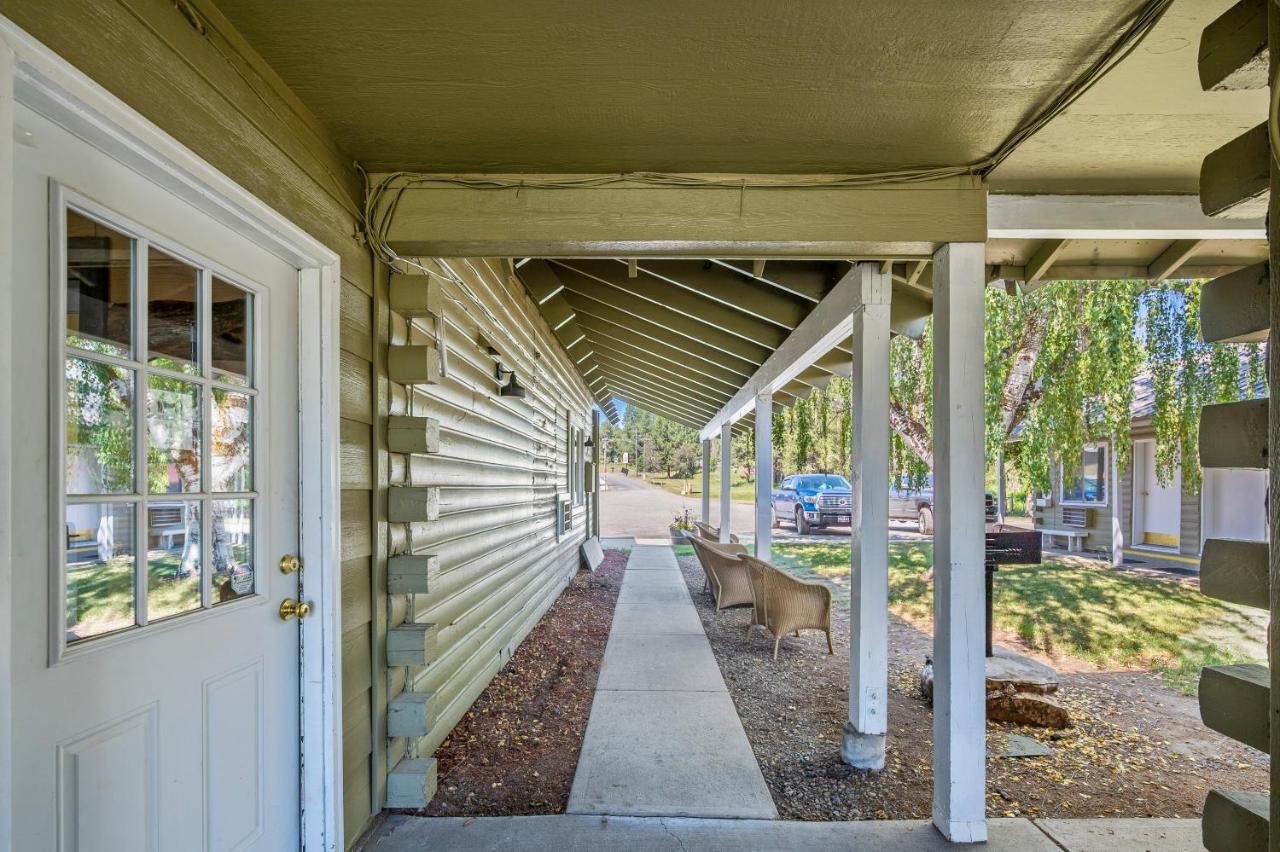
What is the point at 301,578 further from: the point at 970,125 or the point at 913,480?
the point at 913,480

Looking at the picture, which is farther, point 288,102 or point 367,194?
point 367,194

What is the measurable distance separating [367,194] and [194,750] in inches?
75.2

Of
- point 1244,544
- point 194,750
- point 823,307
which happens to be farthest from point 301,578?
point 823,307

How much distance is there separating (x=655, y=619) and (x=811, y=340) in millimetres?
3150

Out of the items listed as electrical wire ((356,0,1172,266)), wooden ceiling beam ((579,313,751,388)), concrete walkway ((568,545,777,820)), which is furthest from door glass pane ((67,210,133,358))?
wooden ceiling beam ((579,313,751,388))

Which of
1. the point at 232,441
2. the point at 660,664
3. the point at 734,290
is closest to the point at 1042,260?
the point at 734,290

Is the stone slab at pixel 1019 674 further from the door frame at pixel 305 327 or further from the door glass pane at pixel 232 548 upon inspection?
the door glass pane at pixel 232 548

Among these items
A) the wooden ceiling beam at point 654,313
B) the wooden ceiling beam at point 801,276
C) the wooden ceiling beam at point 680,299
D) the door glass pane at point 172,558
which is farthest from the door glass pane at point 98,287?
the wooden ceiling beam at point 654,313

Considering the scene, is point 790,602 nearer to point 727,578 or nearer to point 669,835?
point 727,578

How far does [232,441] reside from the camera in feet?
6.11

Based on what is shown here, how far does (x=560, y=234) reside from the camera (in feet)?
8.26

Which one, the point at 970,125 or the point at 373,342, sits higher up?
the point at 970,125

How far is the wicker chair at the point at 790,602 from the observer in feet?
16.2

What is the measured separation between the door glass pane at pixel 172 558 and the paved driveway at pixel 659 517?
7.41 metres
